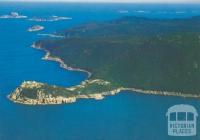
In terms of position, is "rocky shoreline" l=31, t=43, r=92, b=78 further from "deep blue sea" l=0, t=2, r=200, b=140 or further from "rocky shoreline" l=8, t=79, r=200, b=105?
"rocky shoreline" l=8, t=79, r=200, b=105

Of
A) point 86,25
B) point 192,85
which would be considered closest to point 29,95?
point 192,85

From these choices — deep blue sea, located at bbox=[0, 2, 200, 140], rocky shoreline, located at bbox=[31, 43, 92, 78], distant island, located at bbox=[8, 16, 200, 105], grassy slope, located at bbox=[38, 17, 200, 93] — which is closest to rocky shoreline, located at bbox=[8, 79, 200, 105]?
distant island, located at bbox=[8, 16, 200, 105]

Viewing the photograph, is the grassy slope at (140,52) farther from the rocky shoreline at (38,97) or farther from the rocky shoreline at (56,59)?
the rocky shoreline at (38,97)

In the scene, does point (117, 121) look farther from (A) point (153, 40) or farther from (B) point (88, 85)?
(A) point (153, 40)

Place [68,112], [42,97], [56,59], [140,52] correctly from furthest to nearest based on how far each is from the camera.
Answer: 1. [56,59]
2. [140,52]
3. [42,97]
4. [68,112]

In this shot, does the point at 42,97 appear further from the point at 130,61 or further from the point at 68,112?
the point at 130,61

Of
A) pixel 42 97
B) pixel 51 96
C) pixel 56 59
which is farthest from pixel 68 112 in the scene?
pixel 56 59

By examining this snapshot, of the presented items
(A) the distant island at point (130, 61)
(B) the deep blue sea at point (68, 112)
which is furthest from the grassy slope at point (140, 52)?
(B) the deep blue sea at point (68, 112)
